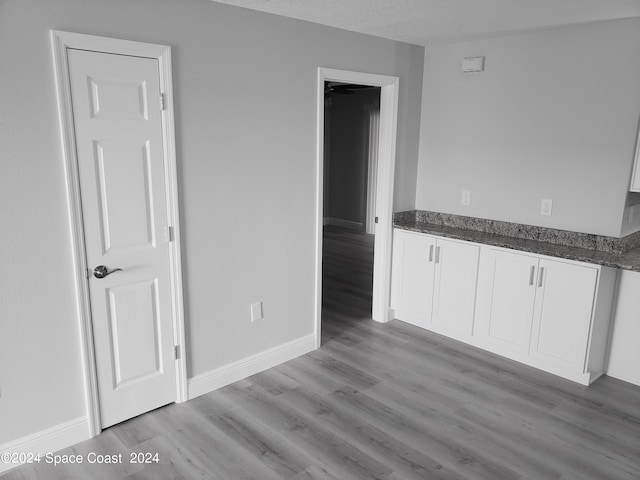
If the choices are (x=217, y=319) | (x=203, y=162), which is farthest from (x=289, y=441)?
(x=203, y=162)

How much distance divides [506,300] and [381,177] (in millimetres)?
1478

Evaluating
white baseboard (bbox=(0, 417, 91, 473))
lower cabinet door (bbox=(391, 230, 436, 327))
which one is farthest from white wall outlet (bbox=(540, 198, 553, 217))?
white baseboard (bbox=(0, 417, 91, 473))

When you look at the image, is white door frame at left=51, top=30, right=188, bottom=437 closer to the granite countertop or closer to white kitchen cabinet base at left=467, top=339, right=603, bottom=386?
the granite countertop

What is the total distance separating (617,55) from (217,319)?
3214 millimetres

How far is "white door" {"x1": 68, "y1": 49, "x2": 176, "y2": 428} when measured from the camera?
8.20 ft

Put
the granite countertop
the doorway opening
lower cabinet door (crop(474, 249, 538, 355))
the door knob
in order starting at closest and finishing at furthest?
1. the door knob
2. the granite countertop
3. lower cabinet door (crop(474, 249, 538, 355))
4. the doorway opening

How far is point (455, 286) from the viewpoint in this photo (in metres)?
4.00

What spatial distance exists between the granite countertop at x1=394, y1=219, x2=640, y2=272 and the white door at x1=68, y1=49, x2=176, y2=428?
227 cm

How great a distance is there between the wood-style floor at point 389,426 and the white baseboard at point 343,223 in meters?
5.10

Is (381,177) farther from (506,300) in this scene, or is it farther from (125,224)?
(125,224)

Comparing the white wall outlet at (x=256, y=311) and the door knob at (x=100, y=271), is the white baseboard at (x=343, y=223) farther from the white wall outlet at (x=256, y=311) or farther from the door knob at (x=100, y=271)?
the door knob at (x=100, y=271)

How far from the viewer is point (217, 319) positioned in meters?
3.24

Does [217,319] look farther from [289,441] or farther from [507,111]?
[507,111]

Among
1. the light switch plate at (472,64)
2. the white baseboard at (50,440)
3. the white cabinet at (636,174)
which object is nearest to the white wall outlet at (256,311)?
Result: the white baseboard at (50,440)
